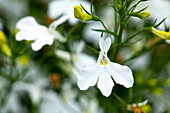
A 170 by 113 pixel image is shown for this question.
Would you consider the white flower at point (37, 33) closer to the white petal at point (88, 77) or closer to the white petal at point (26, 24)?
the white petal at point (26, 24)

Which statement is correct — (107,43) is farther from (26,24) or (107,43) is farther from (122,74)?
(26,24)

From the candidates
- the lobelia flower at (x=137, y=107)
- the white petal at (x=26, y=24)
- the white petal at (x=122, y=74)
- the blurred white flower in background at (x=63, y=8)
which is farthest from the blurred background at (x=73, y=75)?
the white petal at (x=122, y=74)

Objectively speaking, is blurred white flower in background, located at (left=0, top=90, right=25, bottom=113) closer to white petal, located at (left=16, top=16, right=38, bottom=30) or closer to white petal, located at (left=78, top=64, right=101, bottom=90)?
white petal, located at (left=16, top=16, right=38, bottom=30)

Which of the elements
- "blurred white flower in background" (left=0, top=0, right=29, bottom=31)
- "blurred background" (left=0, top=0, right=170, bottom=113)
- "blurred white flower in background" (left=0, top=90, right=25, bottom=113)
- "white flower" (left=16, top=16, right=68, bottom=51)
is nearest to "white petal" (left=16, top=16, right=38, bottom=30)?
"white flower" (left=16, top=16, right=68, bottom=51)

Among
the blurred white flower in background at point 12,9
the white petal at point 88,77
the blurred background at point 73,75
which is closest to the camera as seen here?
the white petal at point 88,77

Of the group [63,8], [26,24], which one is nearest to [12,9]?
[63,8]

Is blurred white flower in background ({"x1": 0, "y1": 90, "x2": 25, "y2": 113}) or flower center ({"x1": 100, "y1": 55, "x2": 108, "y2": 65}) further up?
flower center ({"x1": 100, "y1": 55, "x2": 108, "y2": 65})
